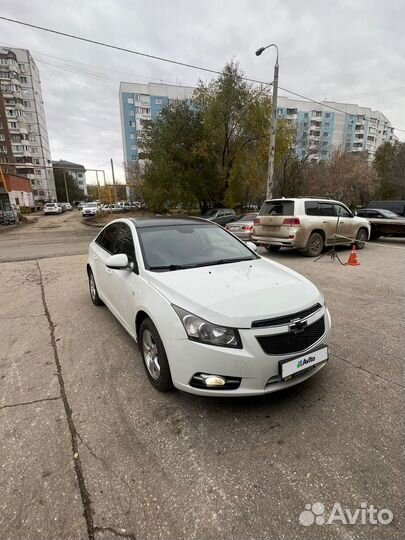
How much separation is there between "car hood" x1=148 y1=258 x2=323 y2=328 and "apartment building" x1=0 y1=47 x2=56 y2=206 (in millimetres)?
67416

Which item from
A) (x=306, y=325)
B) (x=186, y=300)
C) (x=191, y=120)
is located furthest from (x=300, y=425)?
(x=191, y=120)

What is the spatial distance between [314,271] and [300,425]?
18.1 feet

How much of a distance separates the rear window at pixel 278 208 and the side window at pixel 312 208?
472 millimetres

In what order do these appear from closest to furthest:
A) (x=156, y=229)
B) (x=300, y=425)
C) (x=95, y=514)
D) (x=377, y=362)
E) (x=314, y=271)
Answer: (x=95, y=514) → (x=300, y=425) → (x=377, y=362) → (x=156, y=229) → (x=314, y=271)

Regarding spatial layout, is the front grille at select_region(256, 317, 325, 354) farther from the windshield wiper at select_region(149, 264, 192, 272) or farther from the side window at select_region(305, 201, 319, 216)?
the side window at select_region(305, 201, 319, 216)

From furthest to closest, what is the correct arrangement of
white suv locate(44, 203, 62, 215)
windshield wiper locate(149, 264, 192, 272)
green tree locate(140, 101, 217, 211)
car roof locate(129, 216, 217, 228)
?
white suv locate(44, 203, 62, 215) < green tree locate(140, 101, 217, 211) < car roof locate(129, 216, 217, 228) < windshield wiper locate(149, 264, 192, 272)

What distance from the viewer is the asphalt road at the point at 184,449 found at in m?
1.61

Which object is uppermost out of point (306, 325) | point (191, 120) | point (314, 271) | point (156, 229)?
point (191, 120)

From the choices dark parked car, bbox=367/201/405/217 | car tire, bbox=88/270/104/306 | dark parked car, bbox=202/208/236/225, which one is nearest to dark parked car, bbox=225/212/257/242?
dark parked car, bbox=202/208/236/225

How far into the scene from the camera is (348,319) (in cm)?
428

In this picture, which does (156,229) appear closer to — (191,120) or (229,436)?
(229,436)

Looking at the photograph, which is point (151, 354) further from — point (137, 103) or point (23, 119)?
point (23, 119)

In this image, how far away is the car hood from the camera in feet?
7.22

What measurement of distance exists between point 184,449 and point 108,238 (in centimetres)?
312
